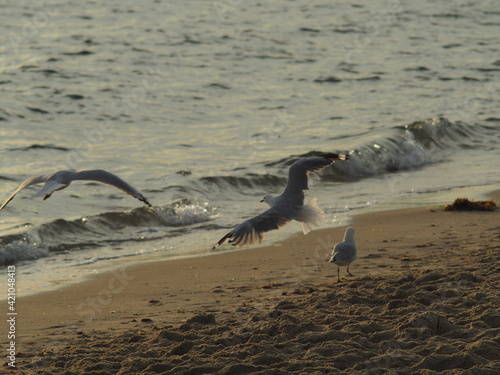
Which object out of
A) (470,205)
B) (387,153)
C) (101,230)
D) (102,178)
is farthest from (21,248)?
(387,153)

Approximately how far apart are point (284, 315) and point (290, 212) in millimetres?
1378

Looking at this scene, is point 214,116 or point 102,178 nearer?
point 102,178

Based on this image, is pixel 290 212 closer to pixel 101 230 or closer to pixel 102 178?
pixel 102 178

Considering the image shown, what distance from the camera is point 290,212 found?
6.87m

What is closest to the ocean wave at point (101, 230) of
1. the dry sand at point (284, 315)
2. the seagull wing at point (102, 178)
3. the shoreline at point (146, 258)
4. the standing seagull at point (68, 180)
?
the shoreline at point (146, 258)

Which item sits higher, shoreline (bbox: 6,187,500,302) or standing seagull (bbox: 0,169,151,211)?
standing seagull (bbox: 0,169,151,211)

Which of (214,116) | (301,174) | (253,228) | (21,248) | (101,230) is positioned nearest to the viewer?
(253,228)

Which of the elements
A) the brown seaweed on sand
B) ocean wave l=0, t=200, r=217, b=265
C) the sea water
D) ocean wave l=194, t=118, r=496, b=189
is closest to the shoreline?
the sea water

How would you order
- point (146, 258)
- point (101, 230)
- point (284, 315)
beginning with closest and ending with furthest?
point (284, 315) < point (146, 258) < point (101, 230)

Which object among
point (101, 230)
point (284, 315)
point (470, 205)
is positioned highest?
point (284, 315)

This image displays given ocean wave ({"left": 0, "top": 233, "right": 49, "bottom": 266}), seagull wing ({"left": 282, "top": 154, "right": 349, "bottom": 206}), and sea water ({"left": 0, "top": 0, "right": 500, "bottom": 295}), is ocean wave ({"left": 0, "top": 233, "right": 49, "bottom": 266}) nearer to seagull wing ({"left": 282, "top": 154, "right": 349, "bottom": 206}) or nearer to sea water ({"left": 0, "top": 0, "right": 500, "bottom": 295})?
sea water ({"left": 0, "top": 0, "right": 500, "bottom": 295})

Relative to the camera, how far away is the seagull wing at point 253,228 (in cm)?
646

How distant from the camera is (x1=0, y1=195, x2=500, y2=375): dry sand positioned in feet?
16.1

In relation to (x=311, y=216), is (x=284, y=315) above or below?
below
